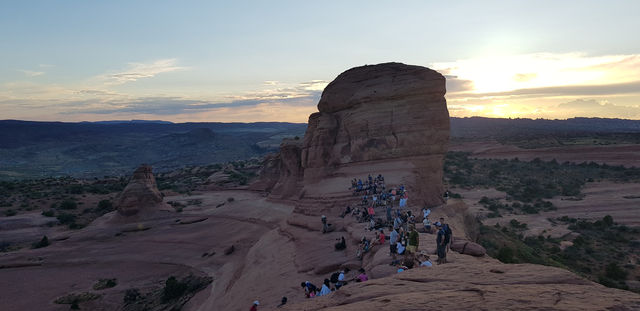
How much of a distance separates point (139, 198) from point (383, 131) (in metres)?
28.0

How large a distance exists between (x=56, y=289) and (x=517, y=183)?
58031mm

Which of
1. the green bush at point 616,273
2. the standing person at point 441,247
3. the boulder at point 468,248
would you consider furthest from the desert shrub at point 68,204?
the green bush at point 616,273

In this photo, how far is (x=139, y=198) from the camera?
A: 4038cm

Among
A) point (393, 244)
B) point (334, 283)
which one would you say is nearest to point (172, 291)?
point (334, 283)

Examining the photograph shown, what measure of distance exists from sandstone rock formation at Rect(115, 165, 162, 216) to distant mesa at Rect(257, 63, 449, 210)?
1923 centimetres

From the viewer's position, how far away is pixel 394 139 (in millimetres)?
28641

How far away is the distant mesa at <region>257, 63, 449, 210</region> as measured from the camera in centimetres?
2759

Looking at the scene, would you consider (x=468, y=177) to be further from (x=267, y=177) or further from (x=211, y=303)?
(x=211, y=303)

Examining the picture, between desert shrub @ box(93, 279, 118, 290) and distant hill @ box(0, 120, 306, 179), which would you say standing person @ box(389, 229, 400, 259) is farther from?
distant hill @ box(0, 120, 306, 179)

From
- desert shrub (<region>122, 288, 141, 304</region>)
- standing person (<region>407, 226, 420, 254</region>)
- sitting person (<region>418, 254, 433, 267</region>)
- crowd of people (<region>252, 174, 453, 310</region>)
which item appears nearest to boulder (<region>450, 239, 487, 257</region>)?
crowd of people (<region>252, 174, 453, 310</region>)

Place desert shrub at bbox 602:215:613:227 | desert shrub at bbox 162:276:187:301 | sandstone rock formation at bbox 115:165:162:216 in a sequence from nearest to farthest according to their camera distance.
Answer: desert shrub at bbox 162:276:187:301, desert shrub at bbox 602:215:613:227, sandstone rock formation at bbox 115:165:162:216

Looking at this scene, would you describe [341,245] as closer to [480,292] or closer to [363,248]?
[363,248]

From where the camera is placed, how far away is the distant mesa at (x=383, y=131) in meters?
27.6

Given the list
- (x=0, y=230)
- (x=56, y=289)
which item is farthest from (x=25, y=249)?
(x=56, y=289)
